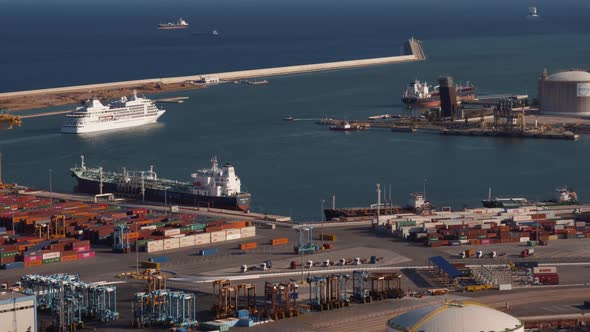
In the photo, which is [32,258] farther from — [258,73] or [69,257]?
[258,73]

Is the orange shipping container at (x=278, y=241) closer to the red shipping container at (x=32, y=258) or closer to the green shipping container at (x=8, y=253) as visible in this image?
the red shipping container at (x=32, y=258)

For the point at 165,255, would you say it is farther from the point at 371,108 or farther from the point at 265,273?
the point at 371,108

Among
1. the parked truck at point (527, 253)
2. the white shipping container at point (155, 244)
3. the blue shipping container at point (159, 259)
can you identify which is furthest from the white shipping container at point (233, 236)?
the parked truck at point (527, 253)

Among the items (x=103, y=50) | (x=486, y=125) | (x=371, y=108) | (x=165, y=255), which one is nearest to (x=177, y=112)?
(x=371, y=108)

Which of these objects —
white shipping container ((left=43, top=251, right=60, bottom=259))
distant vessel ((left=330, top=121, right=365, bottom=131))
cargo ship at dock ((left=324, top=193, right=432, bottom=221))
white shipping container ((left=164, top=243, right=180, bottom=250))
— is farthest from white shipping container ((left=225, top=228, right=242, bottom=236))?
distant vessel ((left=330, top=121, right=365, bottom=131))

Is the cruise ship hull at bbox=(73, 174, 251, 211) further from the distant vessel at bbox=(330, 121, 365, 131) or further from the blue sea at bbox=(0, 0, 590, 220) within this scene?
the distant vessel at bbox=(330, 121, 365, 131)
